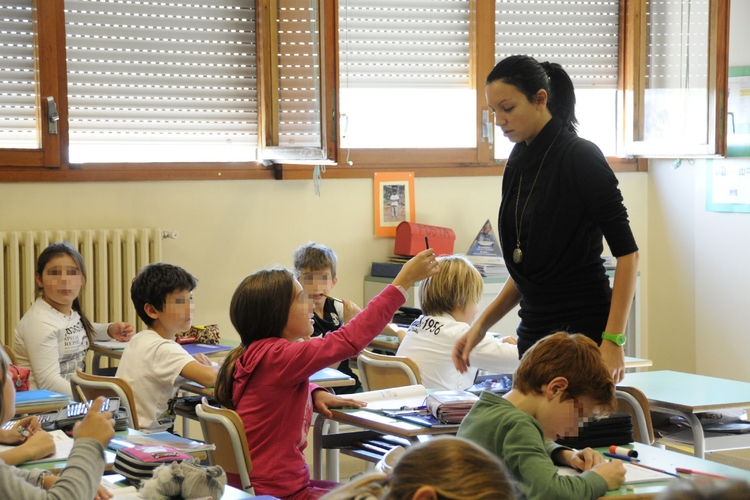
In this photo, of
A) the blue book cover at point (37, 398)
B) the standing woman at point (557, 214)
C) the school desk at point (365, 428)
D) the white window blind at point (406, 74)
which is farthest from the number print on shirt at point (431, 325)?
the white window blind at point (406, 74)

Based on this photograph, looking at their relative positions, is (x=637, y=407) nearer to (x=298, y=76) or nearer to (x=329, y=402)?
(x=329, y=402)

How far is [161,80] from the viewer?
16.1 feet

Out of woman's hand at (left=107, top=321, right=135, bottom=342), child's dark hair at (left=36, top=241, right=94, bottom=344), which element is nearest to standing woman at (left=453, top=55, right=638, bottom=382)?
child's dark hair at (left=36, top=241, right=94, bottom=344)

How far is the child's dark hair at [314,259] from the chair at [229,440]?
1.78m

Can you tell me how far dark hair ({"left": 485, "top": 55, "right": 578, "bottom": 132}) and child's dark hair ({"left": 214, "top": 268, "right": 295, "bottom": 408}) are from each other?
804mm

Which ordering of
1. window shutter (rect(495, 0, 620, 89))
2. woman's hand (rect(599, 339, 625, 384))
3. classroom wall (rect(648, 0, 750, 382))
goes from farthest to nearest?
window shutter (rect(495, 0, 620, 89)) → classroom wall (rect(648, 0, 750, 382)) → woman's hand (rect(599, 339, 625, 384))

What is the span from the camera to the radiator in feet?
14.4

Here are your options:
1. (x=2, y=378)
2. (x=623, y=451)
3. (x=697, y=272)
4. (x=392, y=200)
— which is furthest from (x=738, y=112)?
(x=2, y=378)

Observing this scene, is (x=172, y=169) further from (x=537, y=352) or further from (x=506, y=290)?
(x=537, y=352)

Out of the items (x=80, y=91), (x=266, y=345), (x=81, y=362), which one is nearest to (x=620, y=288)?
(x=266, y=345)

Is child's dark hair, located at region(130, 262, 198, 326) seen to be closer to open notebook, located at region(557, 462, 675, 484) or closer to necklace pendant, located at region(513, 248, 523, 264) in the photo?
necklace pendant, located at region(513, 248, 523, 264)

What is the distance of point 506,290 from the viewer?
2.72 m

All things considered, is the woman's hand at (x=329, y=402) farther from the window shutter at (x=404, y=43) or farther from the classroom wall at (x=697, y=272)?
the classroom wall at (x=697, y=272)

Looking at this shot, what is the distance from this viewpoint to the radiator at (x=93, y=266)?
4395mm
